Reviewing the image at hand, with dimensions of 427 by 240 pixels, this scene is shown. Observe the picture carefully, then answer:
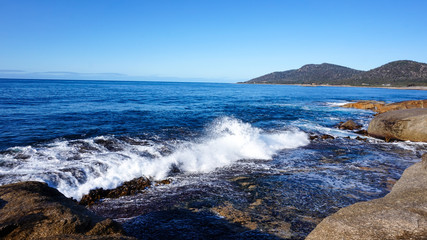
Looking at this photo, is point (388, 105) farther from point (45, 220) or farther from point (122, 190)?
point (45, 220)

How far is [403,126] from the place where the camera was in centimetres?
1552

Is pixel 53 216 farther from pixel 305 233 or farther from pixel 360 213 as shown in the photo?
pixel 360 213

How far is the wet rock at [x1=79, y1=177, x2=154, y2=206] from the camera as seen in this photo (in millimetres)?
7036

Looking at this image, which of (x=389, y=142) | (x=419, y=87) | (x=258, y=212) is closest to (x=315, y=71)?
(x=419, y=87)

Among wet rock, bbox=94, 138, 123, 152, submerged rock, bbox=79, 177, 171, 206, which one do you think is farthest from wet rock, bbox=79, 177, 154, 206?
wet rock, bbox=94, 138, 123, 152

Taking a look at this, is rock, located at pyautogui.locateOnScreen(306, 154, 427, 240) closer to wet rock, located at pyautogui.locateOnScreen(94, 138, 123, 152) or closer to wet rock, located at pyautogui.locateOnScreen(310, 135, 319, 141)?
wet rock, located at pyautogui.locateOnScreen(94, 138, 123, 152)

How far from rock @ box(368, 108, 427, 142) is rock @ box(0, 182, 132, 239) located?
18.2 m

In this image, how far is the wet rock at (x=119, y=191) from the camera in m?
7.04

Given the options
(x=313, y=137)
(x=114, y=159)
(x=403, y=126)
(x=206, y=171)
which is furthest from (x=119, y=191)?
(x=403, y=126)

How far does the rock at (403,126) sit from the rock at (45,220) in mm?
18231

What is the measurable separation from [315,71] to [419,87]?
4317 inches

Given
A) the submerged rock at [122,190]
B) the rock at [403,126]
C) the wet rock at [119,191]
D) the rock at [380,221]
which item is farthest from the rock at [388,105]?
the wet rock at [119,191]

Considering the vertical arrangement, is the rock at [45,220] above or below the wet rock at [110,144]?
above

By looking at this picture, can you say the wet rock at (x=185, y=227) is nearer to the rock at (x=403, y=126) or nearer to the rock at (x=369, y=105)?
the rock at (x=403, y=126)
